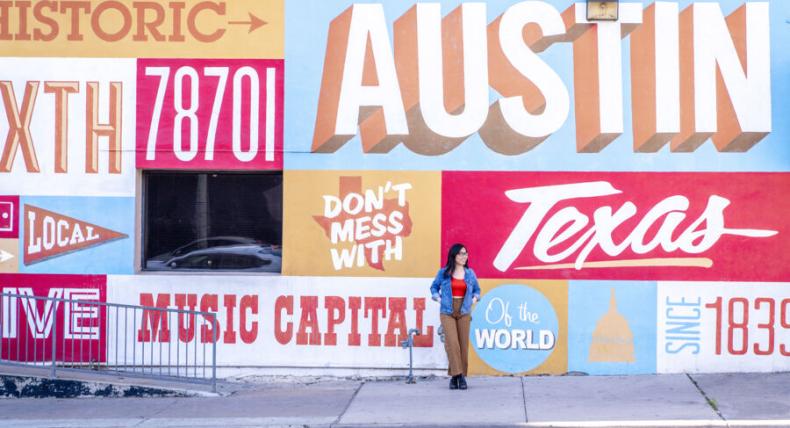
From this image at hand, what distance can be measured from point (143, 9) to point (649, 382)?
8.47 meters

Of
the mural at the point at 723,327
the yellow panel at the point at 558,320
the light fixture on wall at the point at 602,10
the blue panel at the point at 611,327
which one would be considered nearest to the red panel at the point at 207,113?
the yellow panel at the point at 558,320

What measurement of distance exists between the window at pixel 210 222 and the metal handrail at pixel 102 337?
83 centimetres

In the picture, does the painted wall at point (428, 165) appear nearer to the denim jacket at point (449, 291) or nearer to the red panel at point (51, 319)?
the red panel at point (51, 319)

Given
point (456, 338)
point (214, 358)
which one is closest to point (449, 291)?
point (456, 338)

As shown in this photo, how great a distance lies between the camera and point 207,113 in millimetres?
13773

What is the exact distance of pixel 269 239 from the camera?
550 inches

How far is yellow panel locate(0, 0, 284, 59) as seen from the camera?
13750 millimetres

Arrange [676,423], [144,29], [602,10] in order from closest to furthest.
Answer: [676,423] → [602,10] → [144,29]

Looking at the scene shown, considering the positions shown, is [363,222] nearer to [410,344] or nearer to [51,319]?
[410,344]

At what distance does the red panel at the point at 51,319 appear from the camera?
13.8 m

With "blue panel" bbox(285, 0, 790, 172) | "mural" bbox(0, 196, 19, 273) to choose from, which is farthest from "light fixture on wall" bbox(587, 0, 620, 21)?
"mural" bbox(0, 196, 19, 273)

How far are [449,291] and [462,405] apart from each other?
1.60m

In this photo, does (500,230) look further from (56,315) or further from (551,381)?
(56,315)

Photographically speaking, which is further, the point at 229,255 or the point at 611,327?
the point at 229,255
